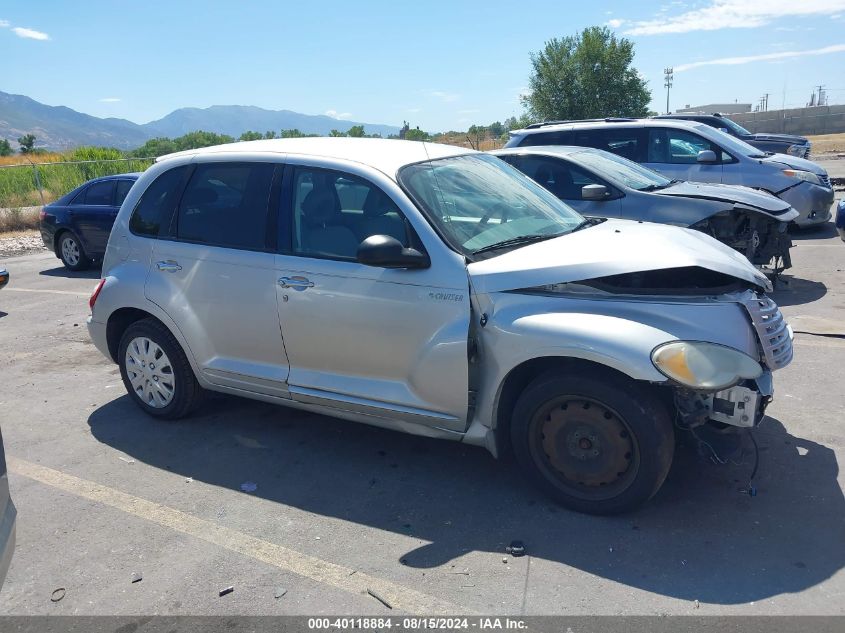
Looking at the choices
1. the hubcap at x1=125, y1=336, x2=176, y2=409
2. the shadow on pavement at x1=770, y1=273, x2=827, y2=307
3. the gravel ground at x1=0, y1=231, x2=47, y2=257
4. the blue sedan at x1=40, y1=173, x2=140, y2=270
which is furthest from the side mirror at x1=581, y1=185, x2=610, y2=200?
the gravel ground at x1=0, y1=231, x2=47, y2=257

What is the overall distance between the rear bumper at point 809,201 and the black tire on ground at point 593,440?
867 cm

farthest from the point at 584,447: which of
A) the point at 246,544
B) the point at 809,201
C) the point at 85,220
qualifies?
the point at 85,220

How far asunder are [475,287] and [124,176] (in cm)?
1015

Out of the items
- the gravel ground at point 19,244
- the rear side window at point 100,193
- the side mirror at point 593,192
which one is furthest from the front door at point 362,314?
the gravel ground at point 19,244

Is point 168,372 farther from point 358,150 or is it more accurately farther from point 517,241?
point 517,241

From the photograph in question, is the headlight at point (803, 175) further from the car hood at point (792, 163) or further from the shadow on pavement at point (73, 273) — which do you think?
the shadow on pavement at point (73, 273)

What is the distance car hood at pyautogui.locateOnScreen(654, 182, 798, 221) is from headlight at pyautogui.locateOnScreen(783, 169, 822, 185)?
2.85 meters

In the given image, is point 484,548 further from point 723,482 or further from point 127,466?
point 127,466

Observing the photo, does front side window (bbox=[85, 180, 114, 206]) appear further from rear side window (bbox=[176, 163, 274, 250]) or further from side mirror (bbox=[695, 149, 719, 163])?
side mirror (bbox=[695, 149, 719, 163])

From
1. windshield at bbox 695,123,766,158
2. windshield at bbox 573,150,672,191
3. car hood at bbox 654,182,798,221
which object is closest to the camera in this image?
car hood at bbox 654,182,798,221

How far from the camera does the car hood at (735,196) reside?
25.8 feet

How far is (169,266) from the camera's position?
5.01 m

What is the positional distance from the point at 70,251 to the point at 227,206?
8966 millimetres

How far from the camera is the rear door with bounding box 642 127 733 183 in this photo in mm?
10609
